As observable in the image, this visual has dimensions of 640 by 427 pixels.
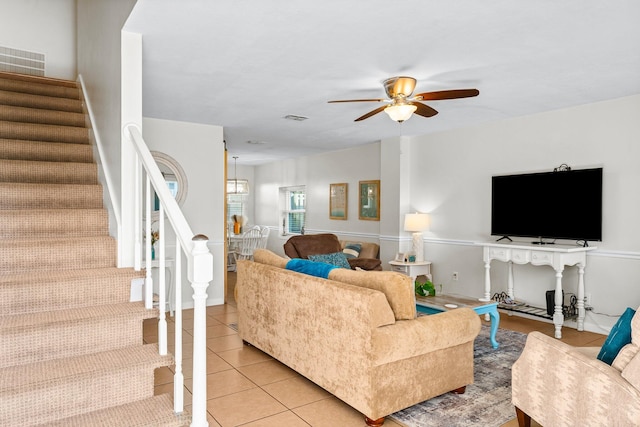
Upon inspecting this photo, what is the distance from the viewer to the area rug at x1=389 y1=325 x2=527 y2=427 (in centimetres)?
260

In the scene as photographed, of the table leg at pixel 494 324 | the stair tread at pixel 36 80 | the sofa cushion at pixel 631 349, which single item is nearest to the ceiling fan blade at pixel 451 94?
the sofa cushion at pixel 631 349

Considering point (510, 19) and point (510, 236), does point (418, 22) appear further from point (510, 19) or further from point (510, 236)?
point (510, 236)

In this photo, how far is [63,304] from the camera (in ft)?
7.84

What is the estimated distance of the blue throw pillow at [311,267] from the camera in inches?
122

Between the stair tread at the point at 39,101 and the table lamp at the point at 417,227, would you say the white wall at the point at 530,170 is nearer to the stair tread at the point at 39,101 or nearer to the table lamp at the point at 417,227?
the table lamp at the point at 417,227

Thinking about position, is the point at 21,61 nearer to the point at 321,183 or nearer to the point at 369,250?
the point at 321,183

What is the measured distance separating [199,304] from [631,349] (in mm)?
1858

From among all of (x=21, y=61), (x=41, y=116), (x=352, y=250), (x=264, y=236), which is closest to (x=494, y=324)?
(x=352, y=250)

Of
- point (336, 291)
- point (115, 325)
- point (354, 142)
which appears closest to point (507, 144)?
point (354, 142)

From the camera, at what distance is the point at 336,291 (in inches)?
107

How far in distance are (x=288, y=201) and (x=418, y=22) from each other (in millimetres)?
6982

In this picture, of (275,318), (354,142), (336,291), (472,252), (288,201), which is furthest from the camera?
(288,201)

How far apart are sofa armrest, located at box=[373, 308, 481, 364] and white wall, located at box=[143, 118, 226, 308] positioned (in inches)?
136

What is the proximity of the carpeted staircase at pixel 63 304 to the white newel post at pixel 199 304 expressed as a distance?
247mm
